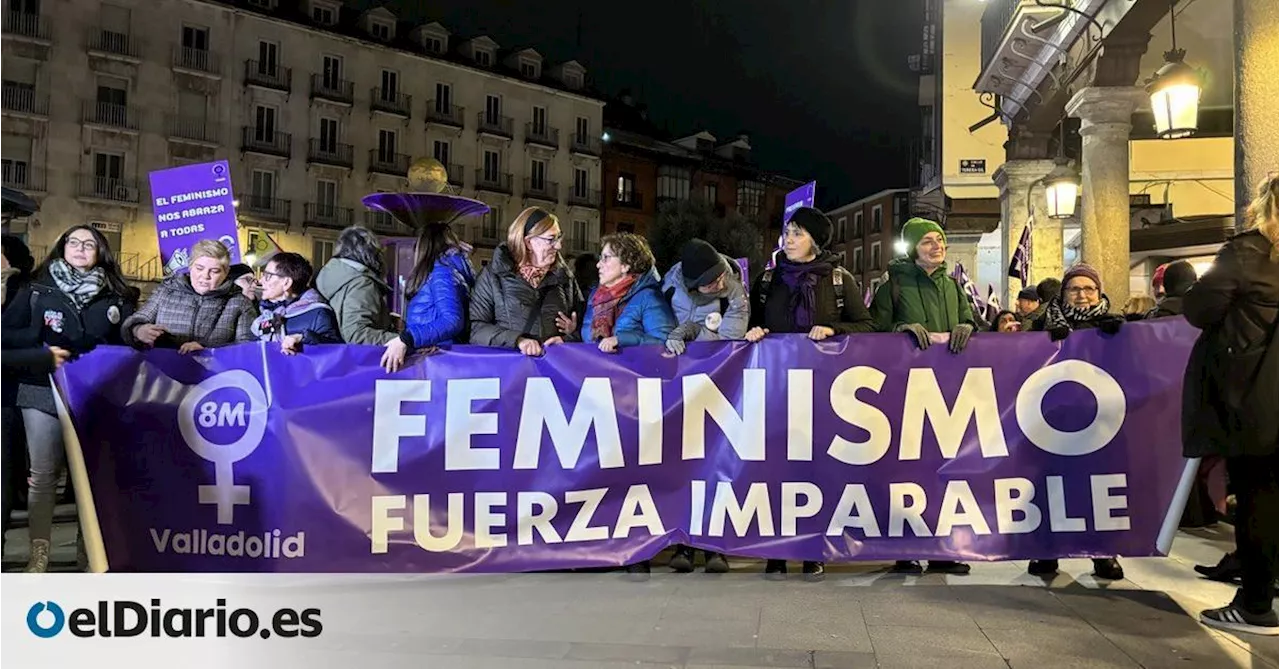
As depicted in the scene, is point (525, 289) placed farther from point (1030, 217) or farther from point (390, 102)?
point (390, 102)

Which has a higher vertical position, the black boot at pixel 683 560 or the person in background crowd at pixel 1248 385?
the person in background crowd at pixel 1248 385

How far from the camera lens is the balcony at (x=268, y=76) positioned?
44812mm

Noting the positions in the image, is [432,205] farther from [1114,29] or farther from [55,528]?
[1114,29]

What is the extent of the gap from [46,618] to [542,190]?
5364 cm

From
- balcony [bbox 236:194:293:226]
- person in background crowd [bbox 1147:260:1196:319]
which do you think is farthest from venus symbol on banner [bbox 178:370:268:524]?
balcony [bbox 236:194:293:226]

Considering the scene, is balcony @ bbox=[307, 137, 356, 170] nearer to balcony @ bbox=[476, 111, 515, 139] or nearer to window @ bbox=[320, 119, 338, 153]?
window @ bbox=[320, 119, 338, 153]

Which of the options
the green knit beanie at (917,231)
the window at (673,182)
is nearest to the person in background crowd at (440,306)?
the green knit beanie at (917,231)

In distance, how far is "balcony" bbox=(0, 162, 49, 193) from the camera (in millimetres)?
38438

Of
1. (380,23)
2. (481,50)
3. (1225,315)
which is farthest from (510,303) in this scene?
(481,50)

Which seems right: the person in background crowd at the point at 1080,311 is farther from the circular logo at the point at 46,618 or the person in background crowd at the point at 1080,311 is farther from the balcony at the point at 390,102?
the balcony at the point at 390,102

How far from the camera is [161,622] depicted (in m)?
4.20

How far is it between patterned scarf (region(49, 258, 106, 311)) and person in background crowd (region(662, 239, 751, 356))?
10.8 feet

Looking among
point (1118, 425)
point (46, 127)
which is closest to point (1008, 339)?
point (1118, 425)

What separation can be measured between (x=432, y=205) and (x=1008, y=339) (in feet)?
19.8
